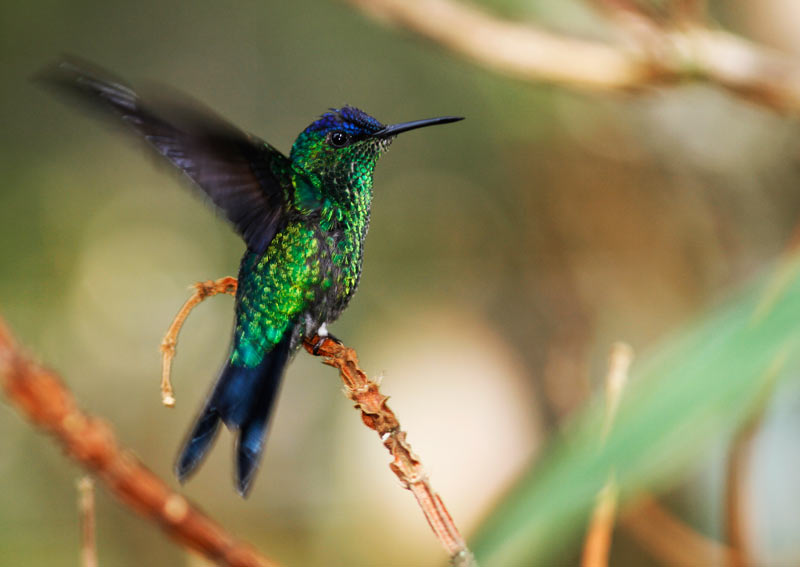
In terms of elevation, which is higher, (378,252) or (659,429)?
(378,252)

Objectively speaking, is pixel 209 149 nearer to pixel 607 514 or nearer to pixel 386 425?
pixel 386 425

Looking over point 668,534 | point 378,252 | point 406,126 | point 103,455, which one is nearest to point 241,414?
point 406,126

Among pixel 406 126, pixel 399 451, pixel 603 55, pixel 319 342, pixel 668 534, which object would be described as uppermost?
pixel 603 55

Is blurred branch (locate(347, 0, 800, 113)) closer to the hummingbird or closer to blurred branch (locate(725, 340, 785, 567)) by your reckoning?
the hummingbird

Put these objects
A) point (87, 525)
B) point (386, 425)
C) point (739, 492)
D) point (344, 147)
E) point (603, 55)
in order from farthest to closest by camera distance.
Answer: point (603, 55), point (344, 147), point (739, 492), point (386, 425), point (87, 525)

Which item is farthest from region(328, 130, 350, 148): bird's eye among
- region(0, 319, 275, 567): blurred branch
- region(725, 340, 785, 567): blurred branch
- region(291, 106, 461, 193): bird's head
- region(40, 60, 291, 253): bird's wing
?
region(0, 319, 275, 567): blurred branch

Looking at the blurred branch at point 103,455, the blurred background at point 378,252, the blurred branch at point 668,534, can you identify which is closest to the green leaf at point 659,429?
the blurred branch at point 103,455

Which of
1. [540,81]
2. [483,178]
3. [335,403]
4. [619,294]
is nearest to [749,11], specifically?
[619,294]
